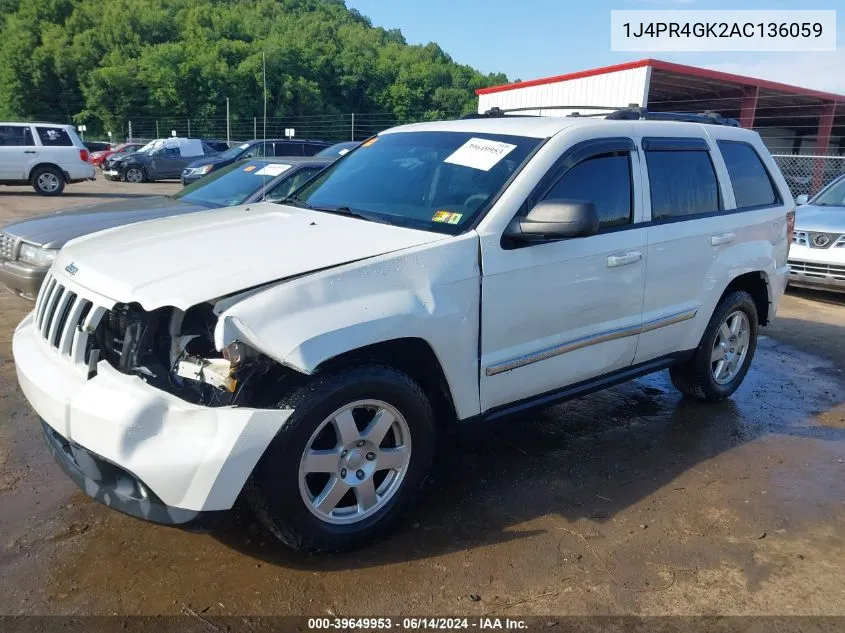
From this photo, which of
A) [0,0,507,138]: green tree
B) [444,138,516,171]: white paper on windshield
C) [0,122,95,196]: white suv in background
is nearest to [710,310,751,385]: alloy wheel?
[444,138,516,171]: white paper on windshield

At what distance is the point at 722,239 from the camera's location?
4.36 meters

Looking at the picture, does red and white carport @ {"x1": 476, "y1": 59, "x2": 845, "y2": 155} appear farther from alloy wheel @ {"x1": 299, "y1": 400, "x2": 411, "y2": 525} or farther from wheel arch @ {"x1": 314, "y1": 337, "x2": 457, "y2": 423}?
alloy wheel @ {"x1": 299, "y1": 400, "x2": 411, "y2": 525}

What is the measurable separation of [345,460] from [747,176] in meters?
3.52

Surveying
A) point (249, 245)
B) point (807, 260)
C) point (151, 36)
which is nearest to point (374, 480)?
point (249, 245)

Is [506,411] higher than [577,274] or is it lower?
lower

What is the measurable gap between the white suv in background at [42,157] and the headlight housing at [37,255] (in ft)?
40.3

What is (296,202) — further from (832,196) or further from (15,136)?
(15,136)

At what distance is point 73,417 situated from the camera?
2596 millimetres

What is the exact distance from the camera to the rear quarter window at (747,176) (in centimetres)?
461

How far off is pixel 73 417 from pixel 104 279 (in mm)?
552

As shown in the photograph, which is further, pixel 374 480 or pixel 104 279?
pixel 374 480

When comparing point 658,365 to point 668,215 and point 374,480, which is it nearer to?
point 668,215

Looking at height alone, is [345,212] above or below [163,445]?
above

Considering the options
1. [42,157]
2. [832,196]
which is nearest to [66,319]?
[832,196]
